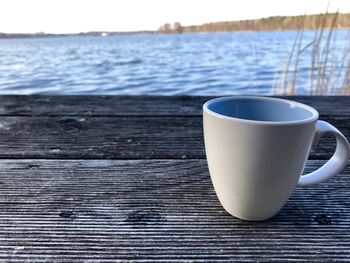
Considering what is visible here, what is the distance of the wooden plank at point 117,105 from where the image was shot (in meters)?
0.62

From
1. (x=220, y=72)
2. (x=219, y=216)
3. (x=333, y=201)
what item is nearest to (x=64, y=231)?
(x=219, y=216)

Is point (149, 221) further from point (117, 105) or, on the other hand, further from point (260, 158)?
point (117, 105)

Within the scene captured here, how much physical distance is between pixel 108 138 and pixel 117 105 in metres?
0.19

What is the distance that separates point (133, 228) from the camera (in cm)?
28

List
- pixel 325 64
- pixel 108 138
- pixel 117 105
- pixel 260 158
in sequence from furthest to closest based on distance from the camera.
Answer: pixel 325 64
pixel 117 105
pixel 108 138
pixel 260 158

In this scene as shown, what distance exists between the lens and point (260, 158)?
26 cm

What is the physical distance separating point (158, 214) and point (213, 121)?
92 mm

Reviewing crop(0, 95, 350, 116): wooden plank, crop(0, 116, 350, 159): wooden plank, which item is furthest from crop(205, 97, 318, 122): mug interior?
crop(0, 95, 350, 116): wooden plank

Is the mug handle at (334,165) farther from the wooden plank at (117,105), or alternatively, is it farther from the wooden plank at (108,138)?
the wooden plank at (117,105)

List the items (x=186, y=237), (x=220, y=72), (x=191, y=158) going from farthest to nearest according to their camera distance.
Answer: (x=220, y=72), (x=191, y=158), (x=186, y=237)

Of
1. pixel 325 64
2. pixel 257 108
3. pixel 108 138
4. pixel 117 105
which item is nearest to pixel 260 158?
pixel 257 108

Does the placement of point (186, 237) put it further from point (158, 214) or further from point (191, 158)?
point (191, 158)

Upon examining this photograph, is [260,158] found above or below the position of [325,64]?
above

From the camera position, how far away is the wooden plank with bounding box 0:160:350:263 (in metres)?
0.25
